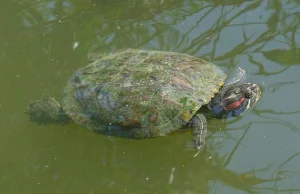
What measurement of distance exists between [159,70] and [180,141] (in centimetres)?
67

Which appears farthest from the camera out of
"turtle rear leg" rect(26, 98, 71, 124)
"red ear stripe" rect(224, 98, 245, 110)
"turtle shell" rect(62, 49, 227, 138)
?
"turtle rear leg" rect(26, 98, 71, 124)

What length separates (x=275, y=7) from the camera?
4961 millimetres

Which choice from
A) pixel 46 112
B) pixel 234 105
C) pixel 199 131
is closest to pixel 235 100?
pixel 234 105

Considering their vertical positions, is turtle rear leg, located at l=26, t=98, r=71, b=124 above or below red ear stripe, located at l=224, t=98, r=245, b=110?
below

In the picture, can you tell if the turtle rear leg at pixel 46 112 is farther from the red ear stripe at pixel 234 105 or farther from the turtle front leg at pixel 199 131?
the red ear stripe at pixel 234 105

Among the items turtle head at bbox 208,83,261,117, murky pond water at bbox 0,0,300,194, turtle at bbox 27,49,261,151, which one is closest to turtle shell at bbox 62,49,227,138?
turtle at bbox 27,49,261,151

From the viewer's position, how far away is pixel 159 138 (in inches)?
148

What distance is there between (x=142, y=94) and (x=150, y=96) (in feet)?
0.22

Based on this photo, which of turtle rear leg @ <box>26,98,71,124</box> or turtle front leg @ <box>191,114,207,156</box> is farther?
turtle rear leg @ <box>26,98,71,124</box>

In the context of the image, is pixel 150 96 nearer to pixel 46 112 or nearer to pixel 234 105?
pixel 234 105

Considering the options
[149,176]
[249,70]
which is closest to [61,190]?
[149,176]

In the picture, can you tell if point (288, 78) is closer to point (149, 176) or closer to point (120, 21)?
point (149, 176)

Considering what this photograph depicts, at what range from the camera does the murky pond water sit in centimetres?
348

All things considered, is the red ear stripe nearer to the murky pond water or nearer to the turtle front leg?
the murky pond water
